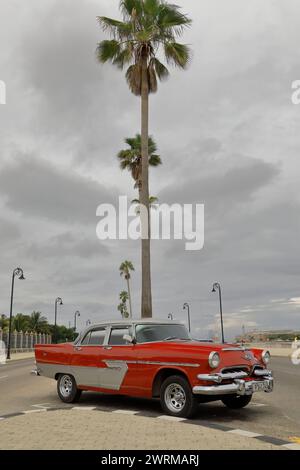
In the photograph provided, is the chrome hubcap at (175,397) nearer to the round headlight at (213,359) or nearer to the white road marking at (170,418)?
the white road marking at (170,418)

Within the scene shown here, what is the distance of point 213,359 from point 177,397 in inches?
41.4

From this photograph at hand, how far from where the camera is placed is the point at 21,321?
73.8 m

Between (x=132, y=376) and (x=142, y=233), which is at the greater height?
(x=142, y=233)

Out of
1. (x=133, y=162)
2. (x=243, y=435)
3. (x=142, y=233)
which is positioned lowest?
(x=243, y=435)

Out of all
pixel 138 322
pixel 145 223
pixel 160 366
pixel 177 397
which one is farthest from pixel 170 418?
pixel 145 223

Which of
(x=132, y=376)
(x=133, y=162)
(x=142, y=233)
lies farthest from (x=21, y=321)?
(x=132, y=376)

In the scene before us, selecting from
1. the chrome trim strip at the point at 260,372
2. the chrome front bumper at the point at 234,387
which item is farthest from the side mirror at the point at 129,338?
the chrome trim strip at the point at 260,372

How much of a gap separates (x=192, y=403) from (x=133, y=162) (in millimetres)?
23011

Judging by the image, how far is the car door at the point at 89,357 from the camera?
10242 mm

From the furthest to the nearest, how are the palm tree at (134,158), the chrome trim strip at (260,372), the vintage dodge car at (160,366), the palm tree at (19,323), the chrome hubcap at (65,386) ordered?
the palm tree at (19,323) < the palm tree at (134,158) < the chrome hubcap at (65,386) < the chrome trim strip at (260,372) < the vintage dodge car at (160,366)

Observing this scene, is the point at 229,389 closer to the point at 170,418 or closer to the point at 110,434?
the point at 170,418

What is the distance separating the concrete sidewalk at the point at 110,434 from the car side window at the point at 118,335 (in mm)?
1729

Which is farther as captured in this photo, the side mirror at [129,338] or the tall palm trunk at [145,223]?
the tall palm trunk at [145,223]
